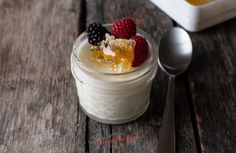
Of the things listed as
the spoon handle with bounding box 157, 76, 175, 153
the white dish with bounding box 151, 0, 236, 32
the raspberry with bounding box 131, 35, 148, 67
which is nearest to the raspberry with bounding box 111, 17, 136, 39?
the raspberry with bounding box 131, 35, 148, 67

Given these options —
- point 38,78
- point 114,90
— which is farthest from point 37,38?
point 114,90

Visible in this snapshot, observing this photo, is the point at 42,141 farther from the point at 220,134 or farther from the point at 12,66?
the point at 220,134

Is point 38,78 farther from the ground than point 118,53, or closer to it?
closer to it

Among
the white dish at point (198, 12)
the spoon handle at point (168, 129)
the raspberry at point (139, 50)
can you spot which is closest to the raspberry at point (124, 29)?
the raspberry at point (139, 50)

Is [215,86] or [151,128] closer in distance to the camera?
[151,128]

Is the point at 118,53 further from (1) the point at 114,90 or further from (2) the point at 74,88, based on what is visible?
(2) the point at 74,88
